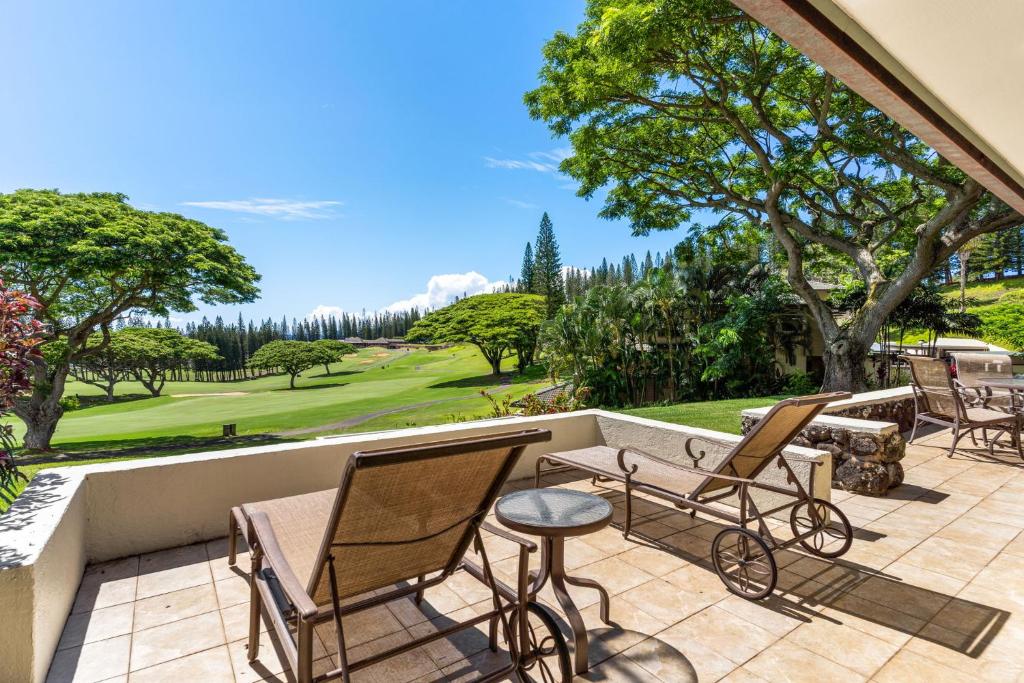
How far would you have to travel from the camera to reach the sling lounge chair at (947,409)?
17.2 feet

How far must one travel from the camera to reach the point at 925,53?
6.00 ft

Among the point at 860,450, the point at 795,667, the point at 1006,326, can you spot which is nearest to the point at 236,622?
the point at 795,667

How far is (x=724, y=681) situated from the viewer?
1.97 metres

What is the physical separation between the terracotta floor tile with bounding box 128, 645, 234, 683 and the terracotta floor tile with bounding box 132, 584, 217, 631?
1.33 ft

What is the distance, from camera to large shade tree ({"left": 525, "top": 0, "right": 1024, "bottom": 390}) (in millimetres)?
9922

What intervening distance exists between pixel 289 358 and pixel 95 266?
3416 cm

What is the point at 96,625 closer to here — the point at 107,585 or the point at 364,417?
the point at 107,585

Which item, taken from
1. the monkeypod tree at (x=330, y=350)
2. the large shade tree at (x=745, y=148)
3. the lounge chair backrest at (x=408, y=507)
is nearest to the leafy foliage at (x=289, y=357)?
the monkeypod tree at (x=330, y=350)

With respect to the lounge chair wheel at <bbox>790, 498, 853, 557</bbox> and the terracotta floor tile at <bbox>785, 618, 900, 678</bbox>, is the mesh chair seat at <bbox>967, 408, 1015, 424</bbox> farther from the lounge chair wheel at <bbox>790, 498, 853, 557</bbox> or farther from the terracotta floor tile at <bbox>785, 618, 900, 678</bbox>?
the terracotta floor tile at <bbox>785, 618, 900, 678</bbox>

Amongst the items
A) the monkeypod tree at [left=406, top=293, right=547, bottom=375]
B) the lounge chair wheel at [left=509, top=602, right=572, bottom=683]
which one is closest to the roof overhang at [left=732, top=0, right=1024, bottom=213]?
the lounge chair wheel at [left=509, top=602, right=572, bottom=683]

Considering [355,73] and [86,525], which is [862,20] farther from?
[355,73]

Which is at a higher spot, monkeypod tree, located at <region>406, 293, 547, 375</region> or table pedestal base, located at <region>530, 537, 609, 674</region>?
monkeypod tree, located at <region>406, 293, 547, 375</region>

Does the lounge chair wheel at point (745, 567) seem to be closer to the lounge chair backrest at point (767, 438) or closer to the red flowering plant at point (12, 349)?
the lounge chair backrest at point (767, 438)

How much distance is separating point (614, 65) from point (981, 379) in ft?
25.8
